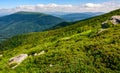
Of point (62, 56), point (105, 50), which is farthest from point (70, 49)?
point (105, 50)

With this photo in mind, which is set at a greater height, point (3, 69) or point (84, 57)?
point (84, 57)

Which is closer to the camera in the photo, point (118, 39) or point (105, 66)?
point (105, 66)

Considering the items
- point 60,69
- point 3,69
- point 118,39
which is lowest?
point 3,69

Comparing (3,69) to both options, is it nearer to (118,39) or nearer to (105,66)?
(105,66)

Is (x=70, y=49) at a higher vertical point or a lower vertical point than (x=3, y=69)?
higher

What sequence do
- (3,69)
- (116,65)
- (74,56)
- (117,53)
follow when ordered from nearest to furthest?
(116,65), (117,53), (74,56), (3,69)

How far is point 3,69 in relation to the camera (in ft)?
127

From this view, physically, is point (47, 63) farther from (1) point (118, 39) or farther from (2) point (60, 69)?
(1) point (118, 39)

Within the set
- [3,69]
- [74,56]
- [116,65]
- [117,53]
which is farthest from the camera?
[3,69]

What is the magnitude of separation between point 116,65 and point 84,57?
5.70m

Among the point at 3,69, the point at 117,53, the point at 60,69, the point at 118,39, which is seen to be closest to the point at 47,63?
the point at 60,69

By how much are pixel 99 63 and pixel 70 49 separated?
9.41 metres

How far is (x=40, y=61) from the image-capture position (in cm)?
3712

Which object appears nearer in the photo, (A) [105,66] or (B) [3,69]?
(A) [105,66]
